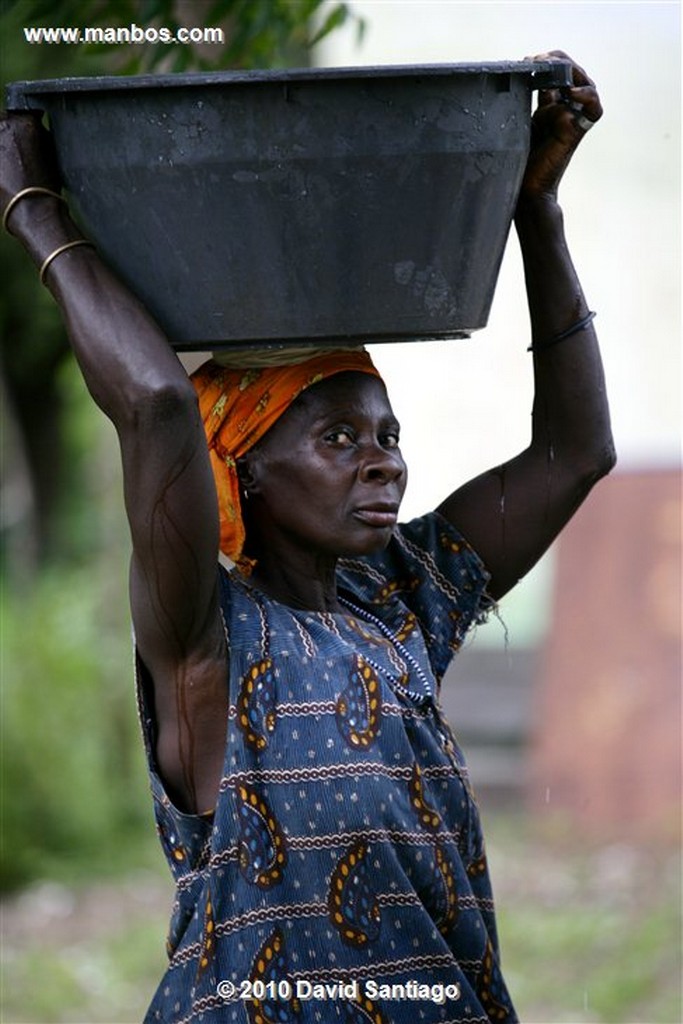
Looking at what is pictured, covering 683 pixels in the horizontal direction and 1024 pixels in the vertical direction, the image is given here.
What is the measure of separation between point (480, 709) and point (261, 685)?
246 inches

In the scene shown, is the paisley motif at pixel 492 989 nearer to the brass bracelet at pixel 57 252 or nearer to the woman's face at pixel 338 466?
the woman's face at pixel 338 466

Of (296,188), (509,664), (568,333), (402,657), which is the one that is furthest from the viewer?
(509,664)

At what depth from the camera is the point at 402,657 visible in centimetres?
262

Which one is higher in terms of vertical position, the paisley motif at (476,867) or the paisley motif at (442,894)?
the paisley motif at (476,867)

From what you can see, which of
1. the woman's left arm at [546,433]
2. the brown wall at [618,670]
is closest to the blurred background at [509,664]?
the brown wall at [618,670]

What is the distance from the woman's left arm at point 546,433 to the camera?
107 inches

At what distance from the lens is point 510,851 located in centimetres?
747

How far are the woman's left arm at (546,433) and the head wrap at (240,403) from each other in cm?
35

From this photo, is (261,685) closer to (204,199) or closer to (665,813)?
(204,199)

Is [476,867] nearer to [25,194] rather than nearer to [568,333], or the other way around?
[568,333]

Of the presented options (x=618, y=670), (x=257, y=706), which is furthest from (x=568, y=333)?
(x=618, y=670)

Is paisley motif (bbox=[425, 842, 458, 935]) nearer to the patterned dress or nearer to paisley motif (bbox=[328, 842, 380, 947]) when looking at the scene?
the patterned dress

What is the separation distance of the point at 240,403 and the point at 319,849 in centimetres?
64

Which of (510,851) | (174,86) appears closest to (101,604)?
(510,851)
